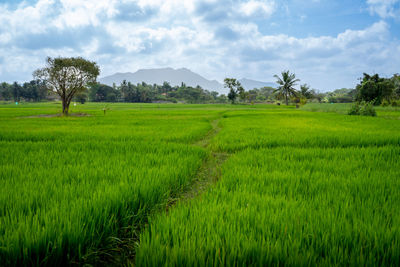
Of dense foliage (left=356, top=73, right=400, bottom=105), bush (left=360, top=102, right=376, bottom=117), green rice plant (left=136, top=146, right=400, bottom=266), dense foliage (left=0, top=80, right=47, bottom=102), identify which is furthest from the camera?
dense foliage (left=0, top=80, right=47, bottom=102)

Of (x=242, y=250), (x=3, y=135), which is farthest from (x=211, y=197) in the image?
(x=3, y=135)

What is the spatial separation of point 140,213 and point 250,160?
2.26 m

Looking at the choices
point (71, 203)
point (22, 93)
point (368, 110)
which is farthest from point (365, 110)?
point (22, 93)

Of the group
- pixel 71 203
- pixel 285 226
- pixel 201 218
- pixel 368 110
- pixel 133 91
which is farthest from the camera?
pixel 133 91

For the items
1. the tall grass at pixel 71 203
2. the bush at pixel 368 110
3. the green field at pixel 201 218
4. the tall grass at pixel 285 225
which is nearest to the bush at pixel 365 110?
the bush at pixel 368 110

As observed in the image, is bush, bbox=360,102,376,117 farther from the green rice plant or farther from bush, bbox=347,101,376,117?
the green rice plant

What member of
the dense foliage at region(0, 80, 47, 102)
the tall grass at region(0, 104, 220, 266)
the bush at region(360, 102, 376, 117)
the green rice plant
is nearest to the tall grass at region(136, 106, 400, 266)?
the green rice plant

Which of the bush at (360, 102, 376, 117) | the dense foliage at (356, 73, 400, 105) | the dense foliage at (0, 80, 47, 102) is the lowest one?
the bush at (360, 102, 376, 117)

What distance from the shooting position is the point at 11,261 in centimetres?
106

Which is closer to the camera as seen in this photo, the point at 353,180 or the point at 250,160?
the point at 353,180

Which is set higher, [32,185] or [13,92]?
[13,92]

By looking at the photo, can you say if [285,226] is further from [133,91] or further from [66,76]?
[133,91]

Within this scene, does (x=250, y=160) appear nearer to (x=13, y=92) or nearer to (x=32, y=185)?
(x=32, y=185)

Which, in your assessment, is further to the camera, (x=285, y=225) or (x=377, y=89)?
(x=377, y=89)
